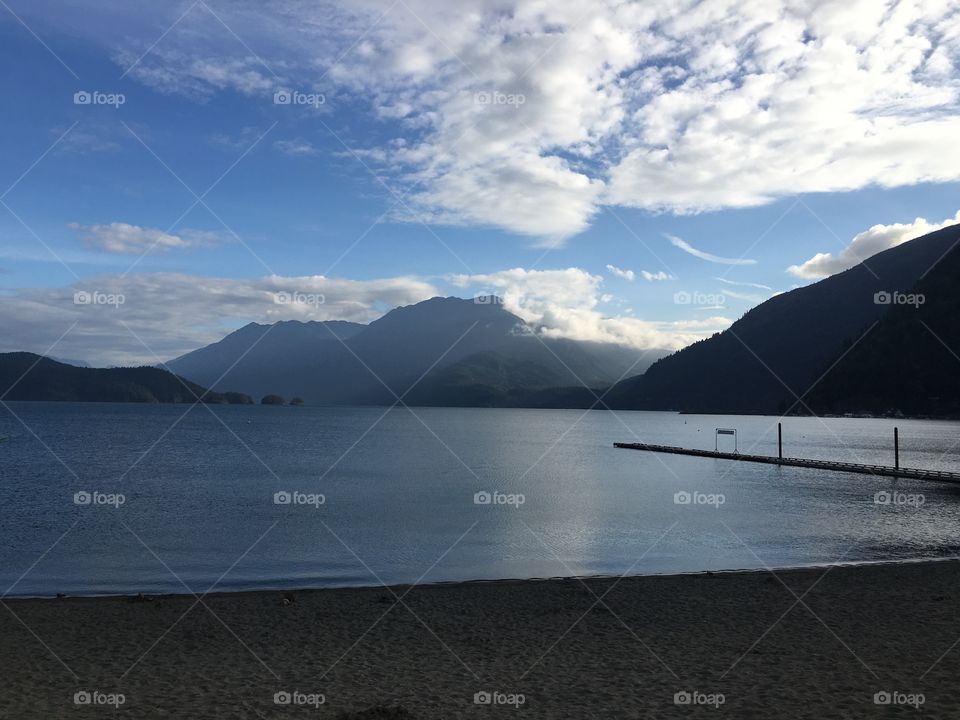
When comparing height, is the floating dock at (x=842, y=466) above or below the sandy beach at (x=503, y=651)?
above

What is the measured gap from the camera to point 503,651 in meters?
16.1

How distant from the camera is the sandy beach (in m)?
12.5

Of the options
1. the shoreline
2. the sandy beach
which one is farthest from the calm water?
the sandy beach

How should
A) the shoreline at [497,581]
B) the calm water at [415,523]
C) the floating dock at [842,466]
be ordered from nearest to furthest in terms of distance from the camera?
the shoreline at [497,581] → the calm water at [415,523] → the floating dock at [842,466]

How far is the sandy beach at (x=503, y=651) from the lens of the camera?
12.5m

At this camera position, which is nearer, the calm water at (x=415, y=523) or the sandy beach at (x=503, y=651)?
the sandy beach at (x=503, y=651)

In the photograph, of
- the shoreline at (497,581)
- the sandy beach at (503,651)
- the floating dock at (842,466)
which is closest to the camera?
the sandy beach at (503,651)

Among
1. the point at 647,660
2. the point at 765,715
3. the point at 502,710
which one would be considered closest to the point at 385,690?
the point at 502,710

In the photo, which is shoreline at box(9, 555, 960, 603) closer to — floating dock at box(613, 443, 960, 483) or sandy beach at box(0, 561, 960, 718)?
sandy beach at box(0, 561, 960, 718)

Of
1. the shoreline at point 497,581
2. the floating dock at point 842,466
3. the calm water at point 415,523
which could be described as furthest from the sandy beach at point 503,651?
the floating dock at point 842,466

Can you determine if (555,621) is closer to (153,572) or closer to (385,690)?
(385,690)

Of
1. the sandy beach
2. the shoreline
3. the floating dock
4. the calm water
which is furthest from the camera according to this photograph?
the floating dock

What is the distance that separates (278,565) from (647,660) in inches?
715

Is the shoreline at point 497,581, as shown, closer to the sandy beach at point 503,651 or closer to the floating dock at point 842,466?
the sandy beach at point 503,651
